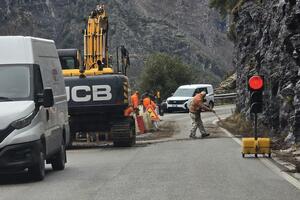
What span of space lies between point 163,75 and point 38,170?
57.6 meters

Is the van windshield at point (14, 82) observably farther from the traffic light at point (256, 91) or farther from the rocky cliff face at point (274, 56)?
the rocky cliff face at point (274, 56)

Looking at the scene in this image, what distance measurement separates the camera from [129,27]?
128 m

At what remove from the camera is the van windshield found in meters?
14.1

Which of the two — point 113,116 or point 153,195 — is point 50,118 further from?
point 113,116

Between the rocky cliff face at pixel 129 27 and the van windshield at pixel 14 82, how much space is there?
9391 cm

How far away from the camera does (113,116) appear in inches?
926

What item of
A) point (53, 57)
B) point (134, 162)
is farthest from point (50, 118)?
point (134, 162)

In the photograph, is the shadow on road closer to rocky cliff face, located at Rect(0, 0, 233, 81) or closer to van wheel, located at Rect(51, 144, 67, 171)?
van wheel, located at Rect(51, 144, 67, 171)

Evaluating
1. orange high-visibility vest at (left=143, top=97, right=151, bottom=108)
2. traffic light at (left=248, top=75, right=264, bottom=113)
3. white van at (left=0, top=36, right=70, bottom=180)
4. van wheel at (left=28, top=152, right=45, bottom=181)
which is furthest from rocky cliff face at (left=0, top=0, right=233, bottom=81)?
van wheel at (left=28, top=152, right=45, bottom=181)

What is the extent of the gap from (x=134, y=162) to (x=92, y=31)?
12.1 metres

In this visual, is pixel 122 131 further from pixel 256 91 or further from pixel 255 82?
pixel 255 82

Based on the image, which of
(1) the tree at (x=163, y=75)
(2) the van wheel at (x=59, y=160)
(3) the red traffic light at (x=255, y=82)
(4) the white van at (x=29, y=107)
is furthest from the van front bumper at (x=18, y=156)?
(1) the tree at (x=163, y=75)

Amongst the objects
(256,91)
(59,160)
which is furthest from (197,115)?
(59,160)

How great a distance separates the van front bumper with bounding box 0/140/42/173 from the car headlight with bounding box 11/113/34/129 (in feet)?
1.09
